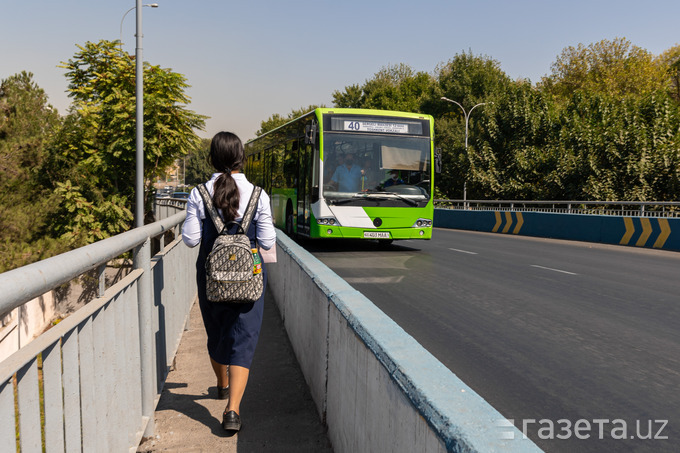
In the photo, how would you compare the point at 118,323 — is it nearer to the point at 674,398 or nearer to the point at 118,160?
the point at 674,398

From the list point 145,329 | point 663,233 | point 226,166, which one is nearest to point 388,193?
point 663,233

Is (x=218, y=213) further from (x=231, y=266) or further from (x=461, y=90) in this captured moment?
(x=461, y=90)

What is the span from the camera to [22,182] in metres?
30.0

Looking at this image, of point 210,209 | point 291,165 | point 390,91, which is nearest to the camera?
point 210,209

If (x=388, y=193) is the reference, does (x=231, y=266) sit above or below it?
below

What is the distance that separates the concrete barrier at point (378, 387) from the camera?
1726mm

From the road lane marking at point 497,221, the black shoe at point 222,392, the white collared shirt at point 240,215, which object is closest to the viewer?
the white collared shirt at point 240,215

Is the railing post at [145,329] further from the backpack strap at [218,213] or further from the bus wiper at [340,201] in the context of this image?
the bus wiper at [340,201]

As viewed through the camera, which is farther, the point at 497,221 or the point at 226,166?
the point at 497,221

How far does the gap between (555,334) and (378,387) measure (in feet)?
15.2

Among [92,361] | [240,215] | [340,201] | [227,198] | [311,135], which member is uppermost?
[311,135]

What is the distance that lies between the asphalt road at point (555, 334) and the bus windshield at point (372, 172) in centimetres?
149

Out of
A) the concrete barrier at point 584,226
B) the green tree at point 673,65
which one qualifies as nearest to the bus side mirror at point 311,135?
the concrete barrier at point 584,226

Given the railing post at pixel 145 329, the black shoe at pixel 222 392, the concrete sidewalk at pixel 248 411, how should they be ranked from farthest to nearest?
1. the black shoe at pixel 222 392
2. the concrete sidewalk at pixel 248 411
3. the railing post at pixel 145 329
